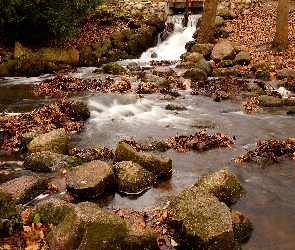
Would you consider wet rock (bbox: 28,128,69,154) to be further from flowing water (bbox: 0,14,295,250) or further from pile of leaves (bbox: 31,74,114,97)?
pile of leaves (bbox: 31,74,114,97)

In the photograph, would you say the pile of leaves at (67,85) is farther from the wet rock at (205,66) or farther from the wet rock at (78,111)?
the wet rock at (205,66)

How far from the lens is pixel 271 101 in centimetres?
1141

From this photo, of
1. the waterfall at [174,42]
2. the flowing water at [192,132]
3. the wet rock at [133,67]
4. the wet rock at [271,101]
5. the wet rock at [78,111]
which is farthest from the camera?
the waterfall at [174,42]

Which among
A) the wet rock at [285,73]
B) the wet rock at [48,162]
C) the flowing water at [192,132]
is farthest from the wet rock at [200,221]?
the wet rock at [285,73]

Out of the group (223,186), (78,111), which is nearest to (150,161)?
(223,186)

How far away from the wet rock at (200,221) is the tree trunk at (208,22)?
15220mm

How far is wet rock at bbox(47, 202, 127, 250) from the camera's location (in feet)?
12.5

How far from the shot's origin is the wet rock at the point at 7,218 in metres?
4.23

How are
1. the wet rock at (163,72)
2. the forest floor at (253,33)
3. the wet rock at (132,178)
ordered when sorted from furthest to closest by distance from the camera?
the forest floor at (253,33)
the wet rock at (163,72)
the wet rock at (132,178)

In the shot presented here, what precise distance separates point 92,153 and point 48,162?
108 centimetres

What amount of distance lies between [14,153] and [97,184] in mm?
2879

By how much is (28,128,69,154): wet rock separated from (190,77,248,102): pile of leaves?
21.3 feet

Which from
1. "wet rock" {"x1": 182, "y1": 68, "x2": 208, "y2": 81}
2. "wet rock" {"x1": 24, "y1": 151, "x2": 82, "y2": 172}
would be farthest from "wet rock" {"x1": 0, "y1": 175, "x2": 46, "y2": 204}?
"wet rock" {"x1": 182, "y1": 68, "x2": 208, "y2": 81}

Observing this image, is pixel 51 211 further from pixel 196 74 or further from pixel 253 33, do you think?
pixel 253 33
